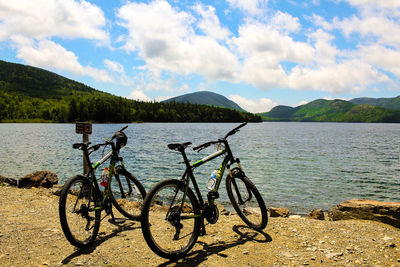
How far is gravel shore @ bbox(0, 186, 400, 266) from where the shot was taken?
5898 mm

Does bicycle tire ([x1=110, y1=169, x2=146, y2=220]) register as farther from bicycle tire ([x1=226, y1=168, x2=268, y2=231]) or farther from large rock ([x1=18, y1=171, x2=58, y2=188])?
large rock ([x1=18, y1=171, x2=58, y2=188])

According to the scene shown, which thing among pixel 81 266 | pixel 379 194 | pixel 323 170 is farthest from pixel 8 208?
pixel 323 170

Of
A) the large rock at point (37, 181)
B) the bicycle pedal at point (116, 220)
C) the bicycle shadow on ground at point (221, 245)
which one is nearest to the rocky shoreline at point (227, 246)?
the bicycle shadow on ground at point (221, 245)

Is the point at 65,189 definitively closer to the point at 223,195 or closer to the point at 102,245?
the point at 102,245

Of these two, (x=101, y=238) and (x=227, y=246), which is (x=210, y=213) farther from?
(x=101, y=238)

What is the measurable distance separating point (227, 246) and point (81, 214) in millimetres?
3558

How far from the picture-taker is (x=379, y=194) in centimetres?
2044

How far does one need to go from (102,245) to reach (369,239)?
6.73 m

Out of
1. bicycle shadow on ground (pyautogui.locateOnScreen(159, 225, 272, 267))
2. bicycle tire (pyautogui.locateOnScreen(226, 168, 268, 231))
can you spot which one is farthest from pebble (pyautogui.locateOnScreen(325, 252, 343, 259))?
bicycle tire (pyautogui.locateOnScreen(226, 168, 268, 231))

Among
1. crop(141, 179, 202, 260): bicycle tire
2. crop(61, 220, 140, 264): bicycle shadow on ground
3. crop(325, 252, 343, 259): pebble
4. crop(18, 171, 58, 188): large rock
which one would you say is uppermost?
crop(141, 179, 202, 260): bicycle tire

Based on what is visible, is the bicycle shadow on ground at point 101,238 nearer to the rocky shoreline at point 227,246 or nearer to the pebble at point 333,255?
the rocky shoreline at point 227,246

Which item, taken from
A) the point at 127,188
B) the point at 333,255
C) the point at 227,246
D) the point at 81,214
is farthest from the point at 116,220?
the point at 333,255

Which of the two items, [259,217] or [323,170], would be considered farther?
[323,170]

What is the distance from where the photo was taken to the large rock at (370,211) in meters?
9.18
